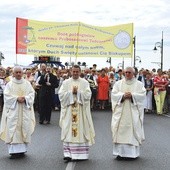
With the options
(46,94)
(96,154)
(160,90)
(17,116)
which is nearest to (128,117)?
(96,154)

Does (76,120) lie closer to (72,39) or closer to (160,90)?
(160,90)

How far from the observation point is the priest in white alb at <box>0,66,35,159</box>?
36.0 feet

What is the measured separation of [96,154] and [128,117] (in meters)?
1.17

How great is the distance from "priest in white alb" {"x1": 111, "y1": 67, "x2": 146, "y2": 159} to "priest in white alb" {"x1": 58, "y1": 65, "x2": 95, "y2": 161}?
0.56m

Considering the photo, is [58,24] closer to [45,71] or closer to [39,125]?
[45,71]

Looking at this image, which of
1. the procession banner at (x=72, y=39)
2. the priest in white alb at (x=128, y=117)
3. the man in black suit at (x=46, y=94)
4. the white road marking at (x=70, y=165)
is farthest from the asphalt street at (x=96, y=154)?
the procession banner at (x=72, y=39)

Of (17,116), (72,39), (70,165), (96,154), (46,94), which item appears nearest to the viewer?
(70,165)

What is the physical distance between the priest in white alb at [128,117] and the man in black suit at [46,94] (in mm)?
6973

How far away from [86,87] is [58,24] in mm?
12167

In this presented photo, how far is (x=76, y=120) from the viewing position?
35.4ft

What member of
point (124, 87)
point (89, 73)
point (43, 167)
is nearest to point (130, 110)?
point (124, 87)

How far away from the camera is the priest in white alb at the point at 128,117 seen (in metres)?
10.6

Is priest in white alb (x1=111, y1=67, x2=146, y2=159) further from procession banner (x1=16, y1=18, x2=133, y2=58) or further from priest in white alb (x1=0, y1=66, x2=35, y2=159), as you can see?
procession banner (x1=16, y1=18, x2=133, y2=58)

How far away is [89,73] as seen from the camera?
74.3 feet
